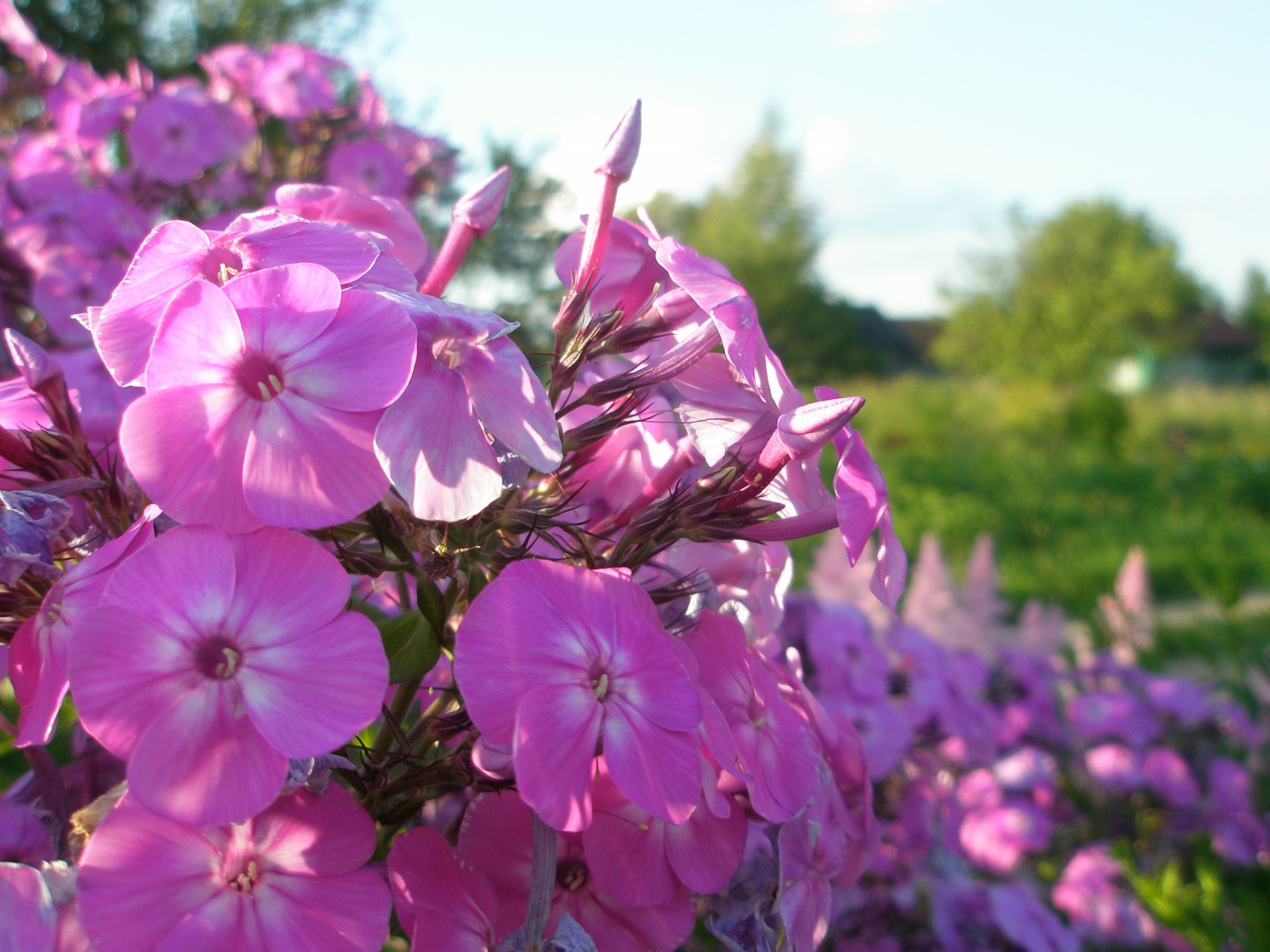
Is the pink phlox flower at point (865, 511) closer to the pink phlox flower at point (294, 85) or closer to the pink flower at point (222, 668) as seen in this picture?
the pink flower at point (222, 668)

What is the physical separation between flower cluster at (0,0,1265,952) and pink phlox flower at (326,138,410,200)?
5.11 ft

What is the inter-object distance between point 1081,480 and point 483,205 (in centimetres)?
1262

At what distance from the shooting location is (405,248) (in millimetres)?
939

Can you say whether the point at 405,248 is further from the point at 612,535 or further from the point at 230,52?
the point at 230,52

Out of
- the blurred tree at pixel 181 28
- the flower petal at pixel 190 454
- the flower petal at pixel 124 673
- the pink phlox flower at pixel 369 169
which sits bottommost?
the blurred tree at pixel 181 28

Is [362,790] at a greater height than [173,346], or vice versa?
[173,346]

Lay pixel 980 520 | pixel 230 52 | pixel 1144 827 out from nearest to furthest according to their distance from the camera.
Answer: pixel 230 52
pixel 1144 827
pixel 980 520

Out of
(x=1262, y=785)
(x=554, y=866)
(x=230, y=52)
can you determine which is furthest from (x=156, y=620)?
(x=1262, y=785)


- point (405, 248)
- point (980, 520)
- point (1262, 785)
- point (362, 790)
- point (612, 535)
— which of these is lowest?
point (980, 520)

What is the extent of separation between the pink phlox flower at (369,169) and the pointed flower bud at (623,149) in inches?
60.9

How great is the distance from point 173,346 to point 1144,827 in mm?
2901

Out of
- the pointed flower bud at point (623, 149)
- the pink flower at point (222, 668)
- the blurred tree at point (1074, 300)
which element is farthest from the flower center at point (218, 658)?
the blurred tree at point (1074, 300)

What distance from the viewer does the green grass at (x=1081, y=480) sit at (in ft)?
26.5

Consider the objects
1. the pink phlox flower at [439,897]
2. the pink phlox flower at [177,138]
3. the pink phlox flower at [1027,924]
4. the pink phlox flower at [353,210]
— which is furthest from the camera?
the pink phlox flower at [177,138]
